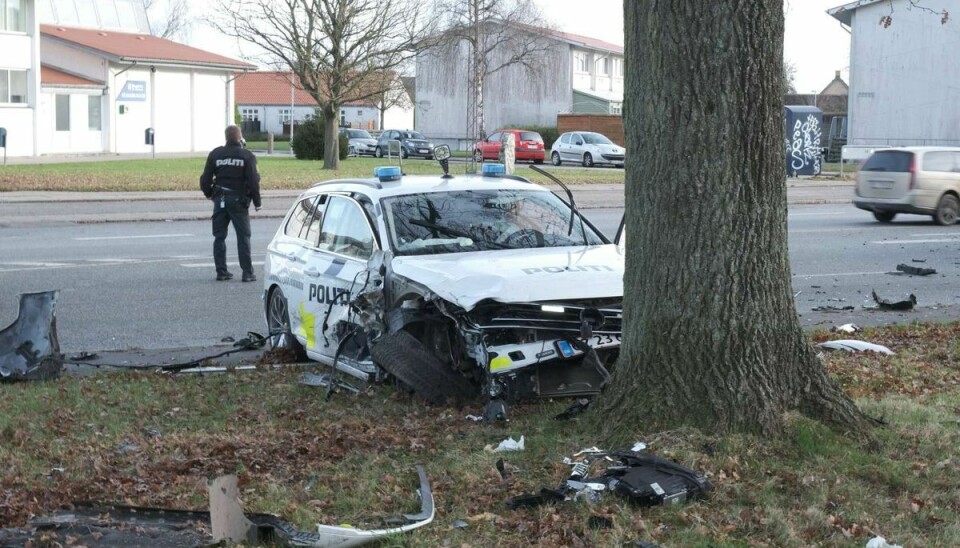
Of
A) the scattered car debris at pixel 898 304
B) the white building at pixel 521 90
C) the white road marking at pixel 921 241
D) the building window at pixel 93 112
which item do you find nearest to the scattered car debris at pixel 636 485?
the scattered car debris at pixel 898 304

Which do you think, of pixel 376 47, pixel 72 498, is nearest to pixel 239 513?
pixel 72 498

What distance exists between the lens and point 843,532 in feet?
15.9

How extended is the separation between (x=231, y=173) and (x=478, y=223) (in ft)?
20.4

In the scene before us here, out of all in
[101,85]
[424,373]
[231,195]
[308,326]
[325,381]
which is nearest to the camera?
[424,373]

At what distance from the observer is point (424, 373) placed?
710 cm

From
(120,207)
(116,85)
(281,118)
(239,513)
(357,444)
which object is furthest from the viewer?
(281,118)

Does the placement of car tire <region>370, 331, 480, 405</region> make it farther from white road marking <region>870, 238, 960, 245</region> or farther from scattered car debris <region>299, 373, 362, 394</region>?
white road marking <region>870, 238, 960, 245</region>

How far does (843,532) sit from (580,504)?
3.53 feet

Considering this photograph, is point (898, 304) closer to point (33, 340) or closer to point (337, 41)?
point (33, 340)

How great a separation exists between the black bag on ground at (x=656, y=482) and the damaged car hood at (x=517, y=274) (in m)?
1.84

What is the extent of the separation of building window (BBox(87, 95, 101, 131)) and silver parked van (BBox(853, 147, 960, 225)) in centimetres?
3775

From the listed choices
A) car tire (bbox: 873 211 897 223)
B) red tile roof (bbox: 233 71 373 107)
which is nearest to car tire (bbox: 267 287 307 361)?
car tire (bbox: 873 211 897 223)

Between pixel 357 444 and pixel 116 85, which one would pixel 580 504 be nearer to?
pixel 357 444

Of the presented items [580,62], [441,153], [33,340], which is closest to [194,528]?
[33,340]
